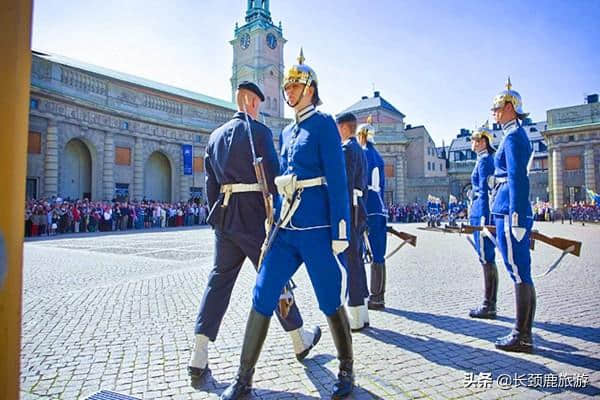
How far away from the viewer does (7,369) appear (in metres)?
1.08

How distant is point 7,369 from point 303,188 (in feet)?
7.07

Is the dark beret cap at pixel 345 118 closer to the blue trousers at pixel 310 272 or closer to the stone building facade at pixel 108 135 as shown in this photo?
the blue trousers at pixel 310 272

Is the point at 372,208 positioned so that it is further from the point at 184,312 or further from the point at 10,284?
the point at 10,284

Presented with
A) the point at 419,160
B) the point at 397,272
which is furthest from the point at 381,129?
the point at 397,272

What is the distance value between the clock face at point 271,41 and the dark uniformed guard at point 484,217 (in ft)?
206

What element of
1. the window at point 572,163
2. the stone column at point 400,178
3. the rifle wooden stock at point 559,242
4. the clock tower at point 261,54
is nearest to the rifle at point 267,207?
the rifle wooden stock at point 559,242

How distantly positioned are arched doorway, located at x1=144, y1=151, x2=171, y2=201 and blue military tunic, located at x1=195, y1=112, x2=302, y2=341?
32.3 meters

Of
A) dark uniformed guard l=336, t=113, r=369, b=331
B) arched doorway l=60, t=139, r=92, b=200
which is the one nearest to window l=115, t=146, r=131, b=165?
arched doorway l=60, t=139, r=92, b=200

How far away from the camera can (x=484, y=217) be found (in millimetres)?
5254

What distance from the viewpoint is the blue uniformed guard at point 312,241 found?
281cm

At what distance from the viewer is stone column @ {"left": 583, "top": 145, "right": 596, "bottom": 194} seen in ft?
140

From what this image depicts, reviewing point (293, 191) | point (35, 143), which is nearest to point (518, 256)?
point (293, 191)

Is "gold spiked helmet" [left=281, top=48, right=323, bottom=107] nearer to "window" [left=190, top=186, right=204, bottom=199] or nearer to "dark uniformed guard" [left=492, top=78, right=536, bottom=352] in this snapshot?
"dark uniformed guard" [left=492, top=78, right=536, bottom=352]

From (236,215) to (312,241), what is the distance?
0.78 metres
